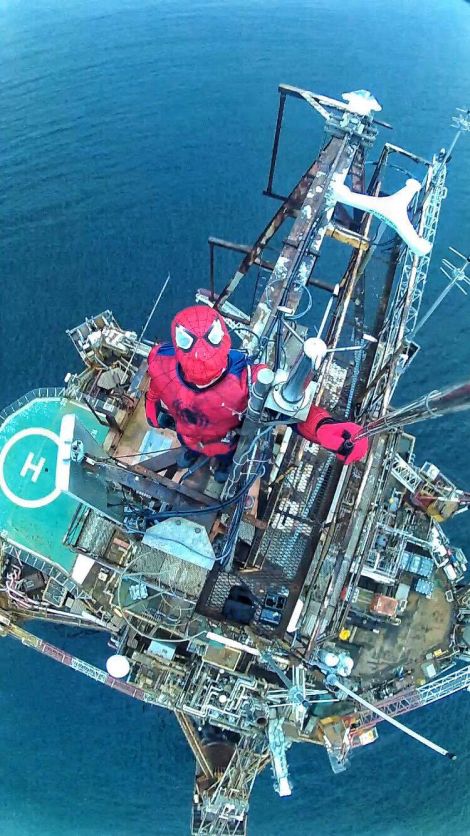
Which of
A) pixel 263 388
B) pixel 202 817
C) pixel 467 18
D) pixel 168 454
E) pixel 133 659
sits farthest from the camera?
pixel 467 18

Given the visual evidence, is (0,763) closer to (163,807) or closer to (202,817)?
(163,807)

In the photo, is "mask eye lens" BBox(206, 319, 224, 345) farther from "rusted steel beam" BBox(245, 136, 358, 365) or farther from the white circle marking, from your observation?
the white circle marking

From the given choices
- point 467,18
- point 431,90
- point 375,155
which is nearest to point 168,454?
point 375,155

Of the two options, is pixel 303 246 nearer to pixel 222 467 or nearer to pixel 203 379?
pixel 222 467

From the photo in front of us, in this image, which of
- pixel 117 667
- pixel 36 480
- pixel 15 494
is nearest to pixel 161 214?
pixel 36 480

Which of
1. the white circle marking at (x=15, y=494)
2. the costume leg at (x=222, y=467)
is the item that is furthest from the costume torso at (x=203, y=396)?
the white circle marking at (x=15, y=494)

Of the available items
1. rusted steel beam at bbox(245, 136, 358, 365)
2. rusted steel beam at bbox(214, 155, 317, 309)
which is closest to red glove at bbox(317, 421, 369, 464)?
rusted steel beam at bbox(245, 136, 358, 365)

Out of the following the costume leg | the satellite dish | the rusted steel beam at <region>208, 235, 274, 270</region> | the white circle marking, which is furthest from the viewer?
the rusted steel beam at <region>208, 235, 274, 270</region>
